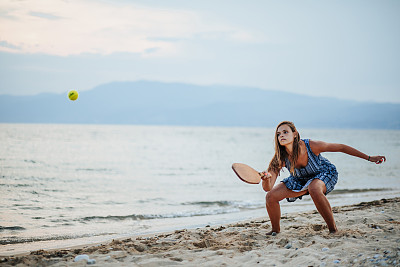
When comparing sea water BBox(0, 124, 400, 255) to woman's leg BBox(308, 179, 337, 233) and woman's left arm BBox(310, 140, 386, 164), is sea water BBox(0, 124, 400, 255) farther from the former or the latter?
woman's left arm BBox(310, 140, 386, 164)

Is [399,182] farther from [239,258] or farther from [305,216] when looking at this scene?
[239,258]

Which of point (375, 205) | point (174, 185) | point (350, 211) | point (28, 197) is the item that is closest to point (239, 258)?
point (350, 211)

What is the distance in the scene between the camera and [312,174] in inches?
191

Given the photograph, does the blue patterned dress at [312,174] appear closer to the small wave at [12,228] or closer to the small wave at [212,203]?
the small wave at [12,228]

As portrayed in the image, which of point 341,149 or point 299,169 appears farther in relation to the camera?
point 299,169

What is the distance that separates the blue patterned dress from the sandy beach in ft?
2.02

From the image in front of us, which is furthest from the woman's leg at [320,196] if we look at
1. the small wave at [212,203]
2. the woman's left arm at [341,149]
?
the small wave at [212,203]

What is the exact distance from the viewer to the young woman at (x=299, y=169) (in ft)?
15.4

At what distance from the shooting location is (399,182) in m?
14.6

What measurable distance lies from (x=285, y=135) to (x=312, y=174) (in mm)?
620

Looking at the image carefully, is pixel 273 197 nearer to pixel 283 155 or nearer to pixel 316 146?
pixel 283 155

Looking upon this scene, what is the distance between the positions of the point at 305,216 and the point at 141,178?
9.83m

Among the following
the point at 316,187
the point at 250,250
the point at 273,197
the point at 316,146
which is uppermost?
the point at 316,146

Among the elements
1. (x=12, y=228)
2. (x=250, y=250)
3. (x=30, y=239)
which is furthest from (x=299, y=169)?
(x=12, y=228)
